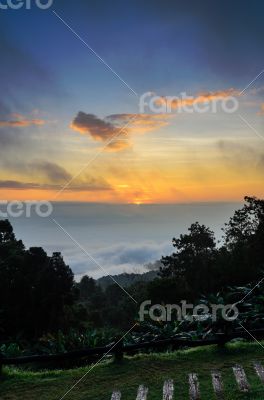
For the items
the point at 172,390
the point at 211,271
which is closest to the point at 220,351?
the point at 172,390

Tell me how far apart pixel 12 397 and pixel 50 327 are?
20.1 m

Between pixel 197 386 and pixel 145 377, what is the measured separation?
1010mm

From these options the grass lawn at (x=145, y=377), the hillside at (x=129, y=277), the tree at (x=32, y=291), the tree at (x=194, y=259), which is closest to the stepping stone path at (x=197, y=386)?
the grass lawn at (x=145, y=377)

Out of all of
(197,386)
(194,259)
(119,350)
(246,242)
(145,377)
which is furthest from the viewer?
(194,259)

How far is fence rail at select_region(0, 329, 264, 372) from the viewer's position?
8188 mm

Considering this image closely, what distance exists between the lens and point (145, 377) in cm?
751

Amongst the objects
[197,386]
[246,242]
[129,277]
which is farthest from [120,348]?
[129,277]

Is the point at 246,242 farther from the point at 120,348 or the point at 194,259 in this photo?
the point at 120,348

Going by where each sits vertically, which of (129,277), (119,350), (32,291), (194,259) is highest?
(129,277)

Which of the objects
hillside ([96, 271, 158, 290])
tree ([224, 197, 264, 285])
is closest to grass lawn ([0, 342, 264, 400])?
tree ([224, 197, 264, 285])

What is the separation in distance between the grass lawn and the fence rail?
149 mm

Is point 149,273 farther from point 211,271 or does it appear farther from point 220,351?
point 220,351

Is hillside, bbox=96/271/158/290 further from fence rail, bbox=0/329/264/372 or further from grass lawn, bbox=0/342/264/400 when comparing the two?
grass lawn, bbox=0/342/264/400

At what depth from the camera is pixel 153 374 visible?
7617mm
